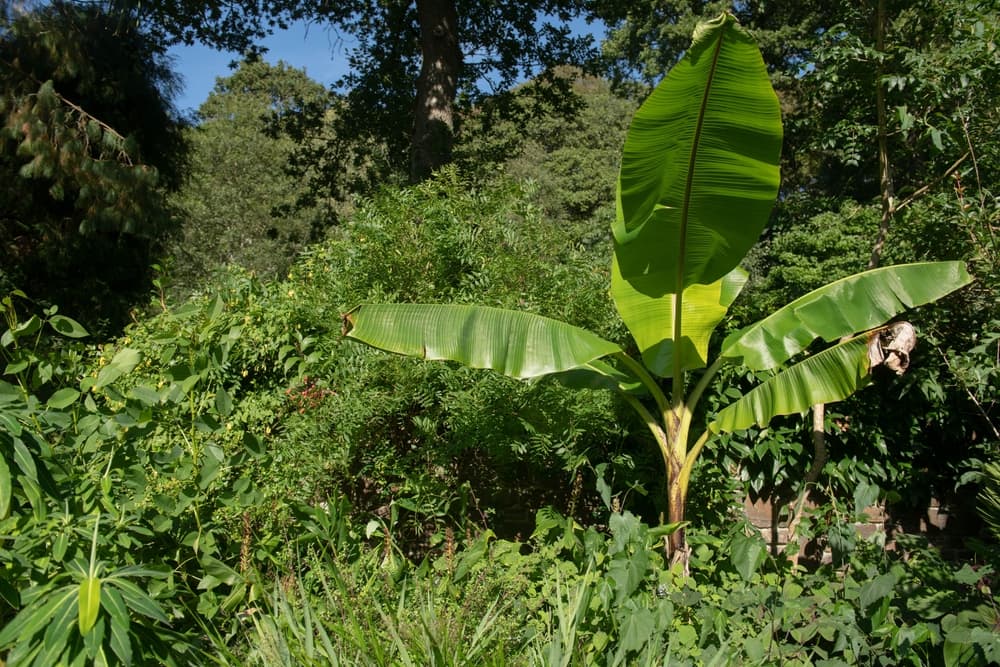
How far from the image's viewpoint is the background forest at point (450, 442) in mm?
2475

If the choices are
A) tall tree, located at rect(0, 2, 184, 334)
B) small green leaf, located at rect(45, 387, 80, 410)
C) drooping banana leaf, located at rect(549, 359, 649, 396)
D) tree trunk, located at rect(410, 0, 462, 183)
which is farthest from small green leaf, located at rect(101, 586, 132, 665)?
tree trunk, located at rect(410, 0, 462, 183)

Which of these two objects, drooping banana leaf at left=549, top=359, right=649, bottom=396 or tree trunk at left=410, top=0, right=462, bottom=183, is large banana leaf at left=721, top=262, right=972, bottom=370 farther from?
tree trunk at left=410, top=0, right=462, bottom=183

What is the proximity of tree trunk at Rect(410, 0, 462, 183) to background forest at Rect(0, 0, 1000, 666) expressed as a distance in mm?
35

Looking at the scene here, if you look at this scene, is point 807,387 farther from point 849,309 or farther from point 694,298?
point 694,298

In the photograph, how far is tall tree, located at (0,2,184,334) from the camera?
887 centimetres

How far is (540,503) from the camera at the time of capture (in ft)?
15.9

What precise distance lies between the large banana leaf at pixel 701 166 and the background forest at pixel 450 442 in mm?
1143

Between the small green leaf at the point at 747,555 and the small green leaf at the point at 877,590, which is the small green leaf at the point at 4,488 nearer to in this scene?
the small green leaf at the point at 747,555

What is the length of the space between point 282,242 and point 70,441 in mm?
24643

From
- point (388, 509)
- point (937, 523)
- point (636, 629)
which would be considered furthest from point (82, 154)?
point (937, 523)

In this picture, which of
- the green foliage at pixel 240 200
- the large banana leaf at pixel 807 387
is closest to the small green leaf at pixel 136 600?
the large banana leaf at pixel 807 387

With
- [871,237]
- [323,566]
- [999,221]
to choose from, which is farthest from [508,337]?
[871,237]

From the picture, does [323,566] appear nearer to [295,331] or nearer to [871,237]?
[295,331]

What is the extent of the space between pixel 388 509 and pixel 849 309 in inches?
119
